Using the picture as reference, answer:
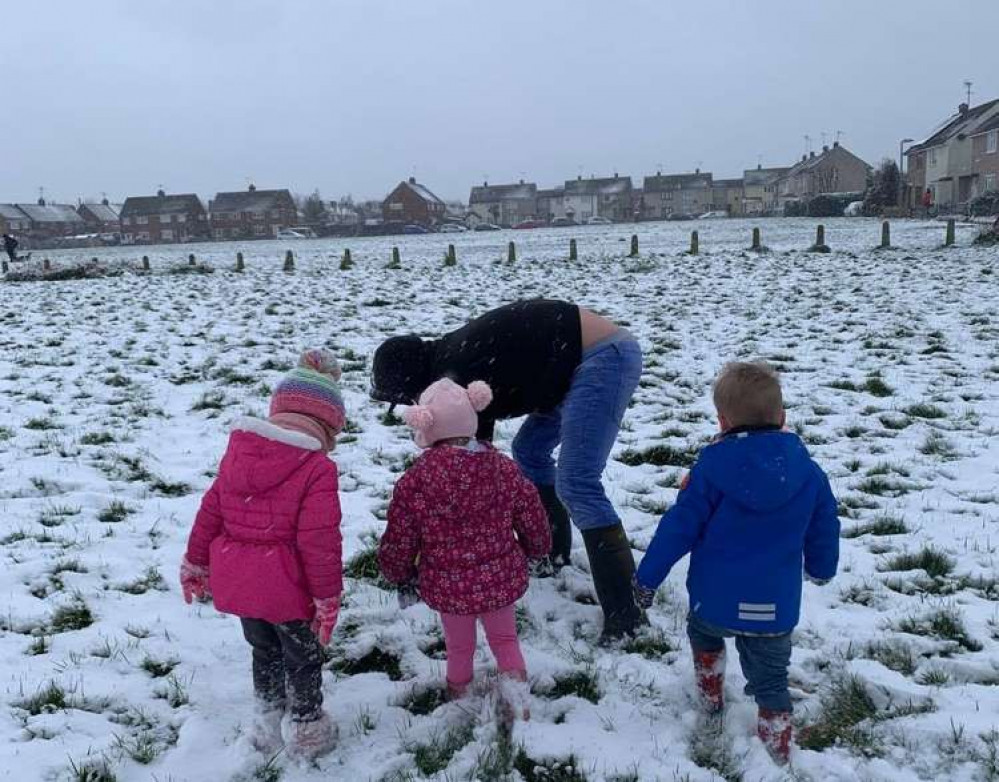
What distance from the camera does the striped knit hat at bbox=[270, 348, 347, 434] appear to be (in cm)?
304

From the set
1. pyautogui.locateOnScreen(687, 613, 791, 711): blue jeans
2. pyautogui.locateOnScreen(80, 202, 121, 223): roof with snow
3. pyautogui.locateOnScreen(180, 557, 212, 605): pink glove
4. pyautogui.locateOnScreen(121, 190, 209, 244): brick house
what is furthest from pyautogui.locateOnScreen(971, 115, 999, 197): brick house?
pyautogui.locateOnScreen(80, 202, 121, 223): roof with snow

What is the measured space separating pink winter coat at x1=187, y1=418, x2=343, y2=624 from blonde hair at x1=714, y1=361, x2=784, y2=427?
155 centimetres

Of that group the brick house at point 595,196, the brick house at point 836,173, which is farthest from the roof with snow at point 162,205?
the brick house at point 836,173

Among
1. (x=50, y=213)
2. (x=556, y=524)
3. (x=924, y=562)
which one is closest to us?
(x=924, y=562)

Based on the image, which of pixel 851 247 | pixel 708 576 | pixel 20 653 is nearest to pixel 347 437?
pixel 20 653

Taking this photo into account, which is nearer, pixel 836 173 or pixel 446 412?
pixel 446 412

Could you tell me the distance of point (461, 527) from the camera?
10.2ft

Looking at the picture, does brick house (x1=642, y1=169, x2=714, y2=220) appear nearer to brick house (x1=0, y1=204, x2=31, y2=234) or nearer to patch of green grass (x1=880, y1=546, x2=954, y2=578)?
brick house (x1=0, y1=204, x2=31, y2=234)

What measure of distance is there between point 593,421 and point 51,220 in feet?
386

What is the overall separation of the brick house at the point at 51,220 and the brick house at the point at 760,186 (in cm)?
9249

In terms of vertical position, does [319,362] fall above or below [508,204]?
below

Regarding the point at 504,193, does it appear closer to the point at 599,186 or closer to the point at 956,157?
the point at 599,186

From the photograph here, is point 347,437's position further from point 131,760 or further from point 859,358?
point 859,358

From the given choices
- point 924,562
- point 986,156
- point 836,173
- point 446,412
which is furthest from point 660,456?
point 836,173
